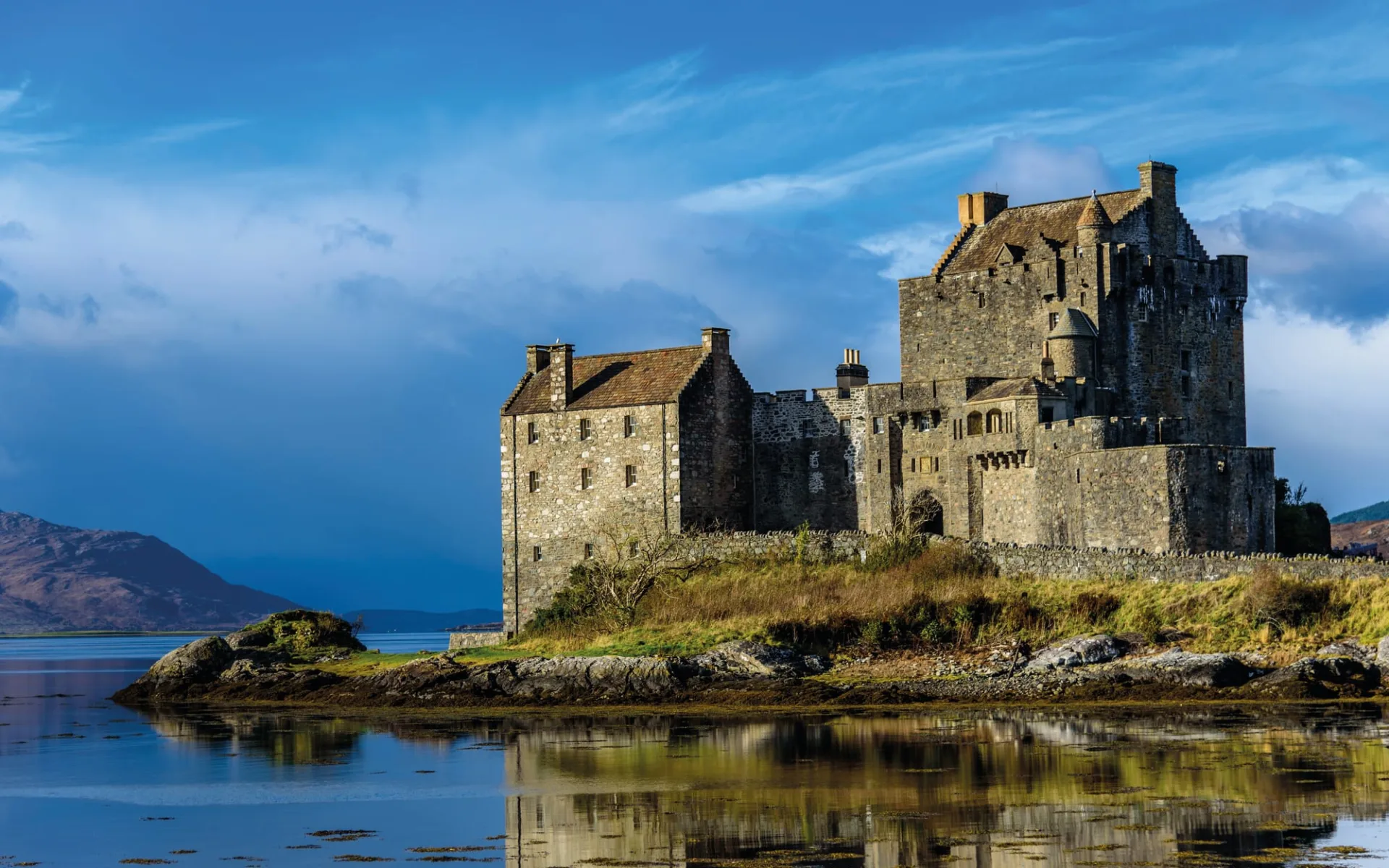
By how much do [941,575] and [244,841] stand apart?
28.5m

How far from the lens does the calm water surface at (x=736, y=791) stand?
26.5 meters

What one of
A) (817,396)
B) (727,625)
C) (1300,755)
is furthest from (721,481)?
(1300,755)

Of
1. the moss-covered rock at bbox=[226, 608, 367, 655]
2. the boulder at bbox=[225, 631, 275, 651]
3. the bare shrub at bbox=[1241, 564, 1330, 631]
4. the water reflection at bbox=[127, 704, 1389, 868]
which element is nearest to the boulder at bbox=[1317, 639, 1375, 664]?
the bare shrub at bbox=[1241, 564, 1330, 631]

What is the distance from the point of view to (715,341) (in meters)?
64.1

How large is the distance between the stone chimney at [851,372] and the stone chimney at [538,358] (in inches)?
411

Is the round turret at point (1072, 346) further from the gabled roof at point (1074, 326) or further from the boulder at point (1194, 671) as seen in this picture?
the boulder at point (1194, 671)

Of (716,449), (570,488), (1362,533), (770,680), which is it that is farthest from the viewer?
(1362,533)

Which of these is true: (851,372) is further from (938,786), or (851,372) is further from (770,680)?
(938,786)

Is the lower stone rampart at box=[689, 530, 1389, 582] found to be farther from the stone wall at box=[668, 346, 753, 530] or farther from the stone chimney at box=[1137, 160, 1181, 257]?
the stone chimney at box=[1137, 160, 1181, 257]

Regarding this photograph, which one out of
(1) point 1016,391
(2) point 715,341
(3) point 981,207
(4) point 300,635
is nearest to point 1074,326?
(1) point 1016,391

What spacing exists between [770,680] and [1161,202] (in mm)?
24101

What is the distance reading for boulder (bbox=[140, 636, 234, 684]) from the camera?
60.4 metres

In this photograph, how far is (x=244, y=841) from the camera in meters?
29.3

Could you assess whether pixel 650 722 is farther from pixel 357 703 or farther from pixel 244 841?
pixel 244 841
